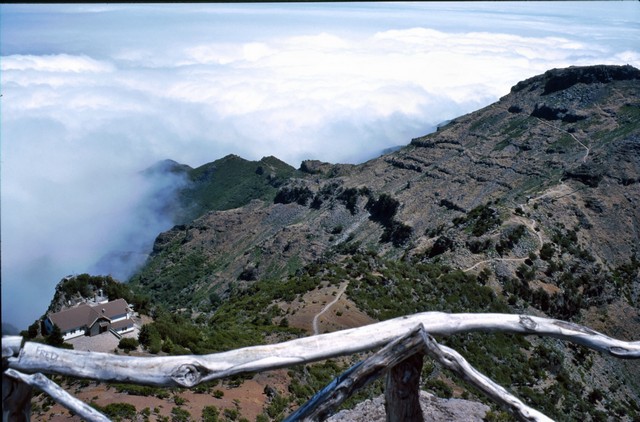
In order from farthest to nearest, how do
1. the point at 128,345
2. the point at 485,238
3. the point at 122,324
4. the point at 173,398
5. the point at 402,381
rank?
the point at 485,238, the point at 122,324, the point at 128,345, the point at 173,398, the point at 402,381

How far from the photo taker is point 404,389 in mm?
3432

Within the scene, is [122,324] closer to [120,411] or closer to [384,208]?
[120,411]

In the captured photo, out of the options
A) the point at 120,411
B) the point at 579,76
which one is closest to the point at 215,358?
the point at 120,411

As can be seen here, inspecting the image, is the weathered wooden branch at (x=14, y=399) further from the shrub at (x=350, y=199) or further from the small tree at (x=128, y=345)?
the shrub at (x=350, y=199)

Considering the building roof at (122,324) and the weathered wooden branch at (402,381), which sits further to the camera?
the building roof at (122,324)

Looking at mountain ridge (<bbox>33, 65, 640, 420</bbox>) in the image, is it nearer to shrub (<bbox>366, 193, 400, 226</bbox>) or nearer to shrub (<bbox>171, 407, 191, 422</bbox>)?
shrub (<bbox>366, 193, 400, 226</bbox>)

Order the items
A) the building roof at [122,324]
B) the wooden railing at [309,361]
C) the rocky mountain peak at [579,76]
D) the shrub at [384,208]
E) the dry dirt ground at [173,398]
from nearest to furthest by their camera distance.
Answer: the wooden railing at [309,361] < the dry dirt ground at [173,398] < the building roof at [122,324] < the shrub at [384,208] < the rocky mountain peak at [579,76]

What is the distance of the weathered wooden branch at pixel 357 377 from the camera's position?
10.3 feet

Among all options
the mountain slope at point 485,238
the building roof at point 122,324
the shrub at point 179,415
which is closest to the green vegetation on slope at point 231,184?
the mountain slope at point 485,238

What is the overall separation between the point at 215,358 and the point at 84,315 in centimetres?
2181

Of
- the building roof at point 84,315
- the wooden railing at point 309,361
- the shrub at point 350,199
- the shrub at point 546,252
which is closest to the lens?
the wooden railing at point 309,361

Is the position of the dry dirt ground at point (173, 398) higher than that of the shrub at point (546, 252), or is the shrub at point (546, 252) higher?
the dry dirt ground at point (173, 398)

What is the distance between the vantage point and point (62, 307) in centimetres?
2588

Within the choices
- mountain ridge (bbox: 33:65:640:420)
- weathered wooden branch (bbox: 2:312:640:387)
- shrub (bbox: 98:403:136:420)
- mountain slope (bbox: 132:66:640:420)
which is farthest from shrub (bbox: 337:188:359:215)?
weathered wooden branch (bbox: 2:312:640:387)
